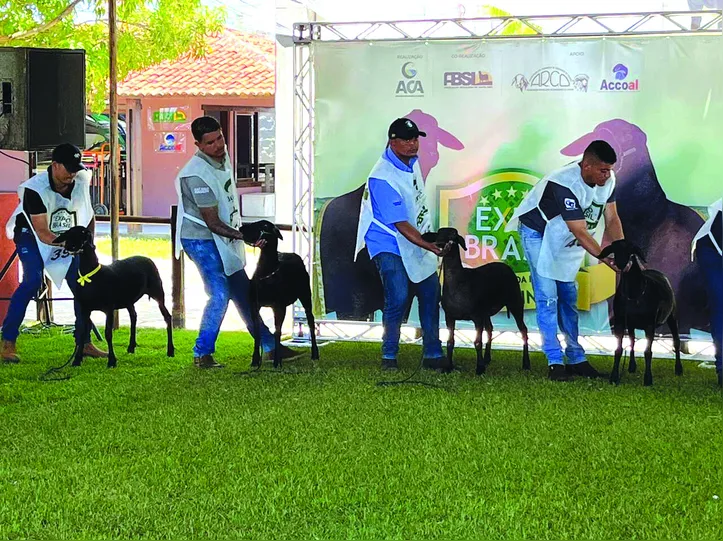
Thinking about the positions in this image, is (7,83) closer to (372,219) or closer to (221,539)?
(372,219)

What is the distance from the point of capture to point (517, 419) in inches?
255

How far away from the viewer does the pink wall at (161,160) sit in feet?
78.1

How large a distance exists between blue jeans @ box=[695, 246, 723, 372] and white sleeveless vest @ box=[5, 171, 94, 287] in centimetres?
462

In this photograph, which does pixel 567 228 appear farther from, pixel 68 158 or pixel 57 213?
pixel 57 213

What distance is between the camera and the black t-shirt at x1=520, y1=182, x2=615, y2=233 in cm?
749

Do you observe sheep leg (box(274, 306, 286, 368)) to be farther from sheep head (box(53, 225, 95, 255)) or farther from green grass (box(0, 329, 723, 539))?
sheep head (box(53, 225, 95, 255))

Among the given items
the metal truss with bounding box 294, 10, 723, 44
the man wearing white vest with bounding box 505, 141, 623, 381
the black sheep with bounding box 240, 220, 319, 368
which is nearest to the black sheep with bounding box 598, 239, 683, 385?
the man wearing white vest with bounding box 505, 141, 623, 381

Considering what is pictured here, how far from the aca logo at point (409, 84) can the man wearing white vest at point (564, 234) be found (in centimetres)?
132

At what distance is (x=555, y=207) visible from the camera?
7.62 metres

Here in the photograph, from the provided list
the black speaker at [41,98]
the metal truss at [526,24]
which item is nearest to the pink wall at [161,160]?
the black speaker at [41,98]

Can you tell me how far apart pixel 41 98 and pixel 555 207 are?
4.55m

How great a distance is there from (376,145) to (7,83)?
318 centimetres

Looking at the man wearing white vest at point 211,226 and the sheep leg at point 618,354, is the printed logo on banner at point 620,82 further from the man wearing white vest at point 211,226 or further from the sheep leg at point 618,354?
the man wearing white vest at point 211,226

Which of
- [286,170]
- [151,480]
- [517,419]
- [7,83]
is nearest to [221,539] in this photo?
[151,480]
